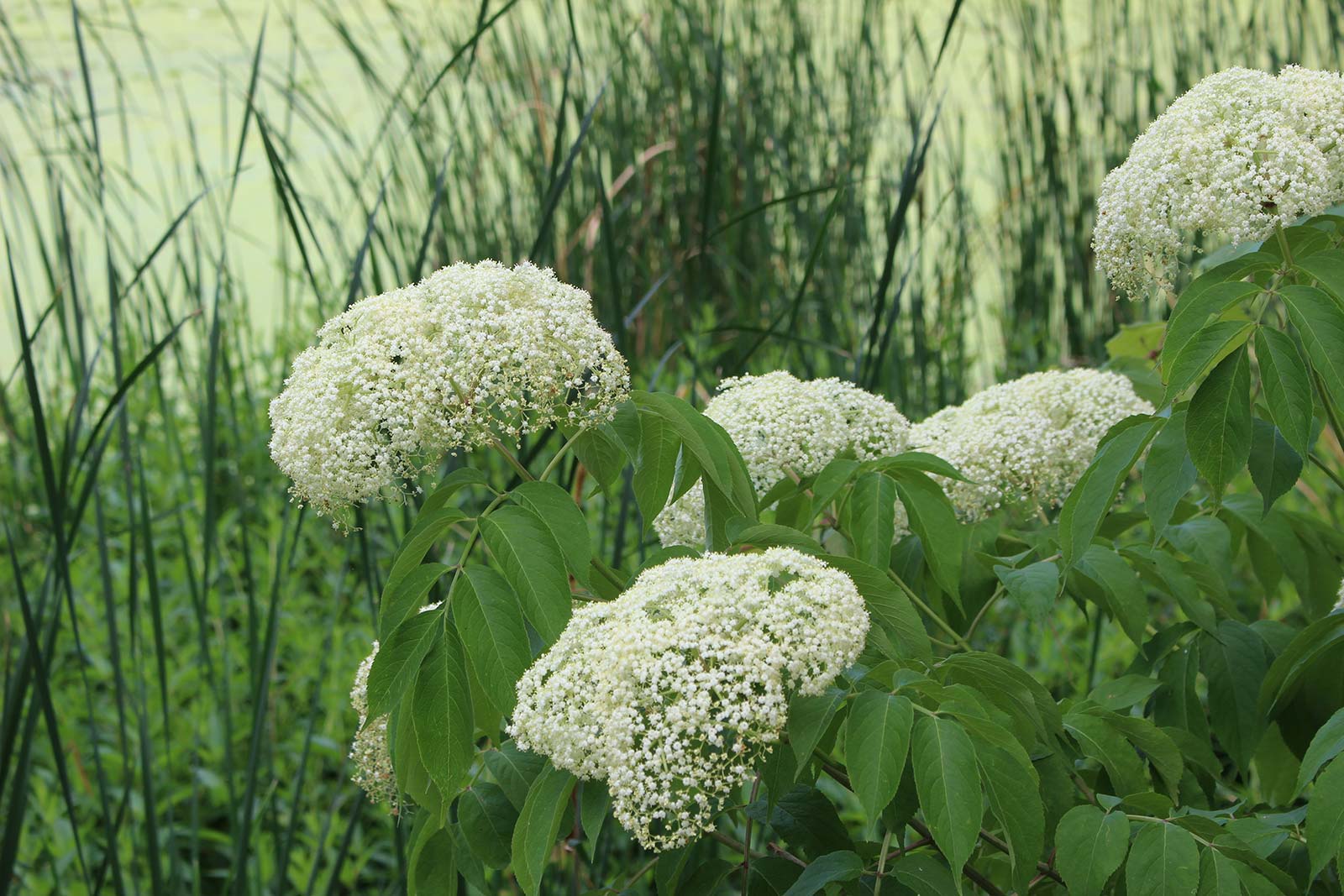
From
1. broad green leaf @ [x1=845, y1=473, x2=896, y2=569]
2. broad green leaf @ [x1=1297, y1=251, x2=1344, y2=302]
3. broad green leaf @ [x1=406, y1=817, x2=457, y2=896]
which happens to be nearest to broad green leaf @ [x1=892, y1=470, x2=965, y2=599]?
broad green leaf @ [x1=845, y1=473, x2=896, y2=569]

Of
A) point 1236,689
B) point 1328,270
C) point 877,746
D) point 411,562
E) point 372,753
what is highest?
point 1328,270

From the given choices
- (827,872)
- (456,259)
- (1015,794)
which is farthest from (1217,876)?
(456,259)

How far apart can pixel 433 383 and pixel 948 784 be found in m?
0.47

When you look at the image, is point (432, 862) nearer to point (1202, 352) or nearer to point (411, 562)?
point (411, 562)

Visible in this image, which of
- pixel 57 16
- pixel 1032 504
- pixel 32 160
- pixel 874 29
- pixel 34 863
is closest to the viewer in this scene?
pixel 1032 504

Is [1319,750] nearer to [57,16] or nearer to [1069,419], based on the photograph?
[1069,419]

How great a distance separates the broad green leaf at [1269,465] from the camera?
1017 millimetres

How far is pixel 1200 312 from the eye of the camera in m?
0.91

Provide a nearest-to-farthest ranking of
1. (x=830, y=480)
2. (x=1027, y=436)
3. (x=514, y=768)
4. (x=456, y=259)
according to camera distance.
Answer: (x=514, y=768) < (x=830, y=480) < (x=1027, y=436) < (x=456, y=259)

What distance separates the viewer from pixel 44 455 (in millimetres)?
1219

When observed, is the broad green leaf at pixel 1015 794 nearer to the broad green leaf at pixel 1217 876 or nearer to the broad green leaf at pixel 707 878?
the broad green leaf at pixel 1217 876

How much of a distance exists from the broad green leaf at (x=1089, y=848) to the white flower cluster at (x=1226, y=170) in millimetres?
473

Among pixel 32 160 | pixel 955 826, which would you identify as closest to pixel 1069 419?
pixel 955 826

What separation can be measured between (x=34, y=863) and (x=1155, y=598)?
2.32m
